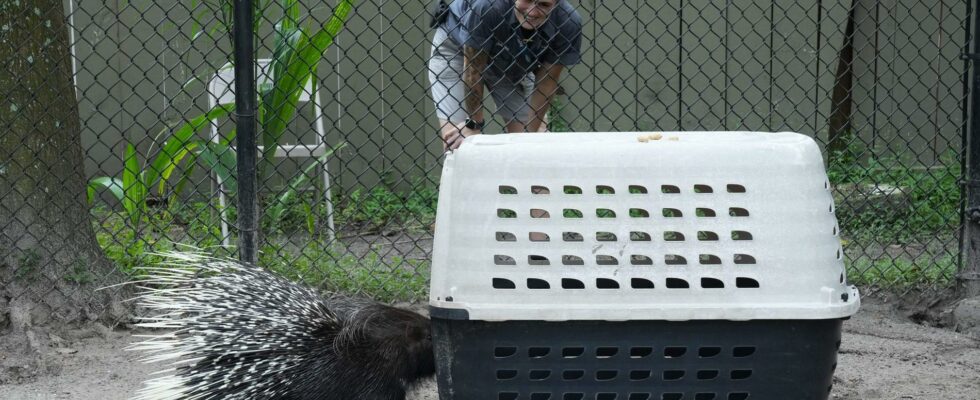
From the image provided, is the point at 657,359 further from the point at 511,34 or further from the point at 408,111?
the point at 408,111

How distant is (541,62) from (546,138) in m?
1.50

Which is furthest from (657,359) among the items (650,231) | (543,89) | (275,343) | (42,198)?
(42,198)

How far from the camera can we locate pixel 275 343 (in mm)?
2572

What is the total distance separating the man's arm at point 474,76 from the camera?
372cm

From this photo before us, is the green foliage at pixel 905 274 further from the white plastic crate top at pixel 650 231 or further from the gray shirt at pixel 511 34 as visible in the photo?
the white plastic crate top at pixel 650 231

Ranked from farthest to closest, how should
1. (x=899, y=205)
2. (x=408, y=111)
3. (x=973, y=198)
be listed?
(x=408, y=111), (x=899, y=205), (x=973, y=198)

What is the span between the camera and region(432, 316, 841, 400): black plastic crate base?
2268mm

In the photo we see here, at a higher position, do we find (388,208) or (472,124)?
(472,124)

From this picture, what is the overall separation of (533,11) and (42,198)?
1802 millimetres

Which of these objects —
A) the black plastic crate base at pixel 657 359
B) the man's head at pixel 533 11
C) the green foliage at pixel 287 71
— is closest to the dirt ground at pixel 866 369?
the black plastic crate base at pixel 657 359

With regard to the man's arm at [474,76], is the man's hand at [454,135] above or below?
below

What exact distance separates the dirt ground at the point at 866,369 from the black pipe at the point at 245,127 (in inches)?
20.0

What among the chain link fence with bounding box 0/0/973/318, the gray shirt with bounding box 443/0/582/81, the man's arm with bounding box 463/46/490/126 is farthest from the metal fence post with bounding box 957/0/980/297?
the man's arm with bounding box 463/46/490/126

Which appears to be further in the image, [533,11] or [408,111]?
[408,111]
